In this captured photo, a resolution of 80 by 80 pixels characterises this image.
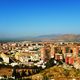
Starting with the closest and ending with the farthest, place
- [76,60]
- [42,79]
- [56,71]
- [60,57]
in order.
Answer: [42,79] < [56,71] < [76,60] < [60,57]

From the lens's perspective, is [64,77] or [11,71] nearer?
[64,77]

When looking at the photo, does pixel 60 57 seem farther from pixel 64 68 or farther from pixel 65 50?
pixel 64 68

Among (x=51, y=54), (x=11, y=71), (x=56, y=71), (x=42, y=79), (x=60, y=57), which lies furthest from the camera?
(x=51, y=54)

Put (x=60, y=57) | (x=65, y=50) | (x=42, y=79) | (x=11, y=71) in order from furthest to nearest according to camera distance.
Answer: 1. (x=65, y=50)
2. (x=60, y=57)
3. (x=11, y=71)
4. (x=42, y=79)

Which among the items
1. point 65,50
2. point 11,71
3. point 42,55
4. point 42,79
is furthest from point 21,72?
Result: point 65,50

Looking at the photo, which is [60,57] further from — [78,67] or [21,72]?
[21,72]

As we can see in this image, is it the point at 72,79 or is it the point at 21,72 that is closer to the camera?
the point at 72,79

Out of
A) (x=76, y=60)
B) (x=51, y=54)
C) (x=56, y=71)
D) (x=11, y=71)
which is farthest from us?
(x=51, y=54)

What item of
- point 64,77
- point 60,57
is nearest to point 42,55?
point 60,57
